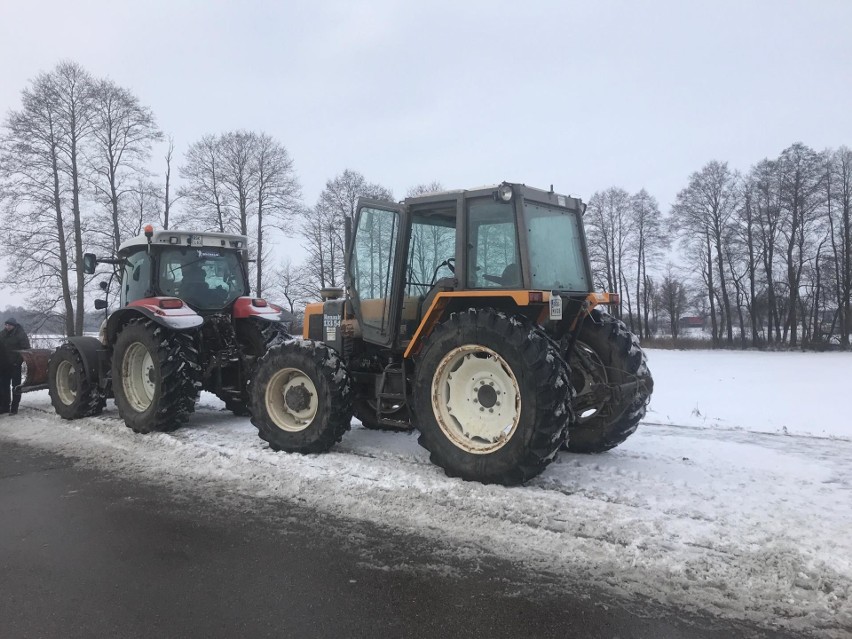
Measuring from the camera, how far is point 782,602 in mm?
3008

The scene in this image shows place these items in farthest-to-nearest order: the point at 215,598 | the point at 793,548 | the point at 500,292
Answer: the point at 500,292 → the point at 793,548 → the point at 215,598

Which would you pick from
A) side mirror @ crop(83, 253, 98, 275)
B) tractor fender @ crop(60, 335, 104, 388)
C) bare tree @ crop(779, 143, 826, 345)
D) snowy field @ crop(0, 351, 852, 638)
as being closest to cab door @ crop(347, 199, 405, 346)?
snowy field @ crop(0, 351, 852, 638)

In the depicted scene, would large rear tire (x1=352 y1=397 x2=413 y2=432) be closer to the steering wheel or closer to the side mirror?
the steering wheel

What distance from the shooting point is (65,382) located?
9.12 metres

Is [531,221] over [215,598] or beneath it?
over

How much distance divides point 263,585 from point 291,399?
3.18 metres

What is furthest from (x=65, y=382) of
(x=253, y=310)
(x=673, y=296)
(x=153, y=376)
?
(x=673, y=296)

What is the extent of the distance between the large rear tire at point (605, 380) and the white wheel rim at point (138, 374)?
5631mm

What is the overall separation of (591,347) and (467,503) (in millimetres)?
2157

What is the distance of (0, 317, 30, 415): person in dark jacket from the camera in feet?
30.8

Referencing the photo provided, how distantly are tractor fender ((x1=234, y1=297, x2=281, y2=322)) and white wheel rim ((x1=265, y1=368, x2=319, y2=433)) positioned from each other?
7.45 ft

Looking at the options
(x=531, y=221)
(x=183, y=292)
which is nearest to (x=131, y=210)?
(x=183, y=292)

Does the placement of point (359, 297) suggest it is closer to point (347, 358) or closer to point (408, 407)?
point (347, 358)

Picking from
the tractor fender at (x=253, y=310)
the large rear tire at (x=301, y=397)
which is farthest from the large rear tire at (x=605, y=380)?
the tractor fender at (x=253, y=310)
